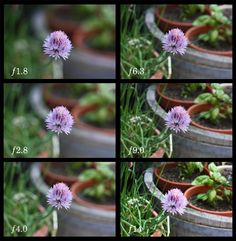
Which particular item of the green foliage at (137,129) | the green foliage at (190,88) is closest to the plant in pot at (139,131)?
the green foliage at (137,129)

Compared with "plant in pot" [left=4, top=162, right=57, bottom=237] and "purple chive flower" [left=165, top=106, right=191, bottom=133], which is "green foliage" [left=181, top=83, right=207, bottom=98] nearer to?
"purple chive flower" [left=165, top=106, right=191, bottom=133]

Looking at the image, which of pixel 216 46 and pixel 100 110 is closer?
pixel 216 46

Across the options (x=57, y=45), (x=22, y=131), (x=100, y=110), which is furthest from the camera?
(x=100, y=110)

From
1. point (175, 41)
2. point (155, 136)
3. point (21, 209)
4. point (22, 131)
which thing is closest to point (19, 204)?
point (21, 209)

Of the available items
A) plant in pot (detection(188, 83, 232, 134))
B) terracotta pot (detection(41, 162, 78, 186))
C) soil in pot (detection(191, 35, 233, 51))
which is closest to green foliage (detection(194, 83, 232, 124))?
plant in pot (detection(188, 83, 232, 134))

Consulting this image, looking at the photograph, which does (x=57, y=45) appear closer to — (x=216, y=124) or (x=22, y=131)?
(x=22, y=131)

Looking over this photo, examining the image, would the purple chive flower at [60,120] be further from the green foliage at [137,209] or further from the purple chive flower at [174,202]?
the purple chive flower at [174,202]

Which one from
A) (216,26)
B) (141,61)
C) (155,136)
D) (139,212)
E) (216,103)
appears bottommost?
(139,212)

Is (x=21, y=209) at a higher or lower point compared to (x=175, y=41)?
lower
